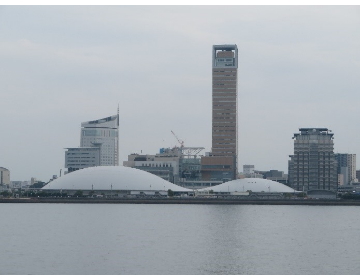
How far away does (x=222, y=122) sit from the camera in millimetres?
170500

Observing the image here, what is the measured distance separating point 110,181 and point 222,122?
1797 inches

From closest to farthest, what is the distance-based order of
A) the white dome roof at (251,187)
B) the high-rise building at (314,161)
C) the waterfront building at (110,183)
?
the waterfront building at (110,183) < the white dome roof at (251,187) < the high-rise building at (314,161)

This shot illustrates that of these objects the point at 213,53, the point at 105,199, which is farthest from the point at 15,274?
the point at 213,53

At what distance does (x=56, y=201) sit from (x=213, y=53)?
63.7 meters

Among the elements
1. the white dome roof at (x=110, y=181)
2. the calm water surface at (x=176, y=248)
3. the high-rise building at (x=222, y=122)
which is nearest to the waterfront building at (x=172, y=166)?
the high-rise building at (x=222, y=122)

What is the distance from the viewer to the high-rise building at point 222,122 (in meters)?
169

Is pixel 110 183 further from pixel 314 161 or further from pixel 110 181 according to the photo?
pixel 314 161

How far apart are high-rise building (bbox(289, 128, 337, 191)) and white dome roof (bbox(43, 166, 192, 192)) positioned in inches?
1299

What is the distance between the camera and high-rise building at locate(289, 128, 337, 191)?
157500 millimetres

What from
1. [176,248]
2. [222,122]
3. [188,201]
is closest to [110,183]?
[188,201]

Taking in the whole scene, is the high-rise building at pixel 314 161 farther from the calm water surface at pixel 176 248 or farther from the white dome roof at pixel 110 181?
the calm water surface at pixel 176 248

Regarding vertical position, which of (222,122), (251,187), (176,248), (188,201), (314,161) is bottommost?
(176,248)

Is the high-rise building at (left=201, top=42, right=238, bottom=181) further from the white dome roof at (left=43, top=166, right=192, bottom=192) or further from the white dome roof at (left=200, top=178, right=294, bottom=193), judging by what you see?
the white dome roof at (left=43, top=166, right=192, bottom=192)

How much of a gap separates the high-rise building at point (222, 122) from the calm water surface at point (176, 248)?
4025 inches
